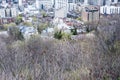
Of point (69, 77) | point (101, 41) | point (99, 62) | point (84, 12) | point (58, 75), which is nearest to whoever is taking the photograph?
point (58, 75)

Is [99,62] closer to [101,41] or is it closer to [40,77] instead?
[40,77]

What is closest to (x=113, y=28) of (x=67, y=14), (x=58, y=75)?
(x=58, y=75)

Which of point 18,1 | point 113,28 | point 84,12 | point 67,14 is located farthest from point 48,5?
point 113,28

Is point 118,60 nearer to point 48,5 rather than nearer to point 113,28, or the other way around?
point 113,28

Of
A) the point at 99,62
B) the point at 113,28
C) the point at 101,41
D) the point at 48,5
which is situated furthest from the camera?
the point at 48,5

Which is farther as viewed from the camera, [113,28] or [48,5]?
[48,5]

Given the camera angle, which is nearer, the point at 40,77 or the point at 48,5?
the point at 40,77

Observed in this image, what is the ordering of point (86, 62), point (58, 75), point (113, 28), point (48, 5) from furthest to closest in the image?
point (48, 5)
point (113, 28)
point (86, 62)
point (58, 75)

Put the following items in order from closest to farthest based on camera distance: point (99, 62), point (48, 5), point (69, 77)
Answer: point (69, 77) < point (99, 62) < point (48, 5)
